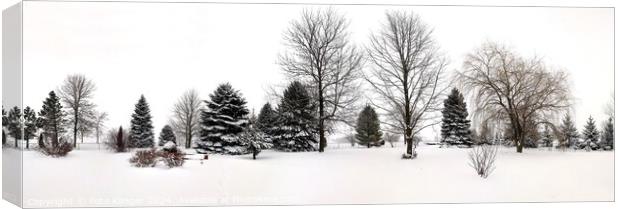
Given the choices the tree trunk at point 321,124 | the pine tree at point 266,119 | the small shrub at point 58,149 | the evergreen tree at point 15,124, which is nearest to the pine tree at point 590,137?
the tree trunk at point 321,124

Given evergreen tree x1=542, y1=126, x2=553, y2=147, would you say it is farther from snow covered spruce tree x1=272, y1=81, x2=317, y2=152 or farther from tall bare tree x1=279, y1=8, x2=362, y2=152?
snow covered spruce tree x1=272, y1=81, x2=317, y2=152

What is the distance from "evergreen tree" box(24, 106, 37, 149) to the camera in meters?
11.4

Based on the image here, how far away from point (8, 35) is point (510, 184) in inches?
348

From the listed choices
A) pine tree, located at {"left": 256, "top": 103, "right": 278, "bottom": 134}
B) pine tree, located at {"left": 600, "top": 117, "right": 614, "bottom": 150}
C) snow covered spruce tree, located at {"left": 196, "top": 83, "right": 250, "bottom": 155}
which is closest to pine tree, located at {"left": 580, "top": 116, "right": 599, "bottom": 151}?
pine tree, located at {"left": 600, "top": 117, "right": 614, "bottom": 150}

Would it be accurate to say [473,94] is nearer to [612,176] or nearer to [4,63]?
[612,176]

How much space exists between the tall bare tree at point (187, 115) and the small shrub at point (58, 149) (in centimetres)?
174

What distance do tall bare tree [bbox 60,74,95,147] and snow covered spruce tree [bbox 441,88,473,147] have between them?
597cm

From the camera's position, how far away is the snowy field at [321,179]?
11.5 metres

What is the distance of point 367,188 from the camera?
12148mm

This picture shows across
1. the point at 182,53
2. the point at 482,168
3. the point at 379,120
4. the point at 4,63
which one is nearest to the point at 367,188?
the point at 379,120

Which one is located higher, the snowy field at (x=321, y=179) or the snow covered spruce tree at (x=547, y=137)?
the snow covered spruce tree at (x=547, y=137)

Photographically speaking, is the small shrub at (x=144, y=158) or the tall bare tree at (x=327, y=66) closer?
the small shrub at (x=144, y=158)

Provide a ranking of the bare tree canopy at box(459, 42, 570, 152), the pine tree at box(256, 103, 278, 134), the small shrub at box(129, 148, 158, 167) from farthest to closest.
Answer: the bare tree canopy at box(459, 42, 570, 152), the pine tree at box(256, 103, 278, 134), the small shrub at box(129, 148, 158, 167)

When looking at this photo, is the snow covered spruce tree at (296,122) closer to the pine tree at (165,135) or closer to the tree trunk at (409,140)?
the tree trunk at (409,140)
